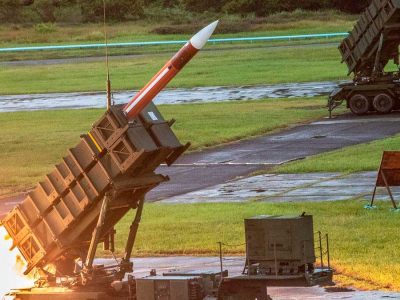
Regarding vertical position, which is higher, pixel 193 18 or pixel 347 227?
pixel 193 18

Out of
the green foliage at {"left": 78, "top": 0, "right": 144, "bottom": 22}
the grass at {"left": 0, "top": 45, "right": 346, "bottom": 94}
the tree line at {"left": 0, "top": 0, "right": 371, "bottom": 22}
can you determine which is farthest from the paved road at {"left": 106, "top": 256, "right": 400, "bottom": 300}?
the tree line at {"left": 0, "top": 0, "right": 371, "bottom": 22}

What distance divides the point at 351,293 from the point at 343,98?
3770cm

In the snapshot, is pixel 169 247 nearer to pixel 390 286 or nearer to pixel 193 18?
pixel 390 286

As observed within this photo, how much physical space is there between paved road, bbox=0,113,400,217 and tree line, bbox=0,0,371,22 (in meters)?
81.2

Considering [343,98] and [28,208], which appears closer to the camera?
[28,208]

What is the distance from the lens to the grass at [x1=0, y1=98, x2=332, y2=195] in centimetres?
5044

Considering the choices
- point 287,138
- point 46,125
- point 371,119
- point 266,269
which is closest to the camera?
point 266,269

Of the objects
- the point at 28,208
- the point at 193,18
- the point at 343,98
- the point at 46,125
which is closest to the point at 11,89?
the point at 46,125

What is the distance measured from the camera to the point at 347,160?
152 ft

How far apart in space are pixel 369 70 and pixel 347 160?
55.6 ft

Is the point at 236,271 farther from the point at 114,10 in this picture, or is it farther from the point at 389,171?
the point at 114,10

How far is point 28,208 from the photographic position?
966 inches

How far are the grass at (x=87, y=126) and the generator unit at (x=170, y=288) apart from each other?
2134 centimetres

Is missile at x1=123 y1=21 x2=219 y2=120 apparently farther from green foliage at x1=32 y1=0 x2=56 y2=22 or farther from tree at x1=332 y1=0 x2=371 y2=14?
green foliage at x1=32 y1=0 x2=56 y2=22
